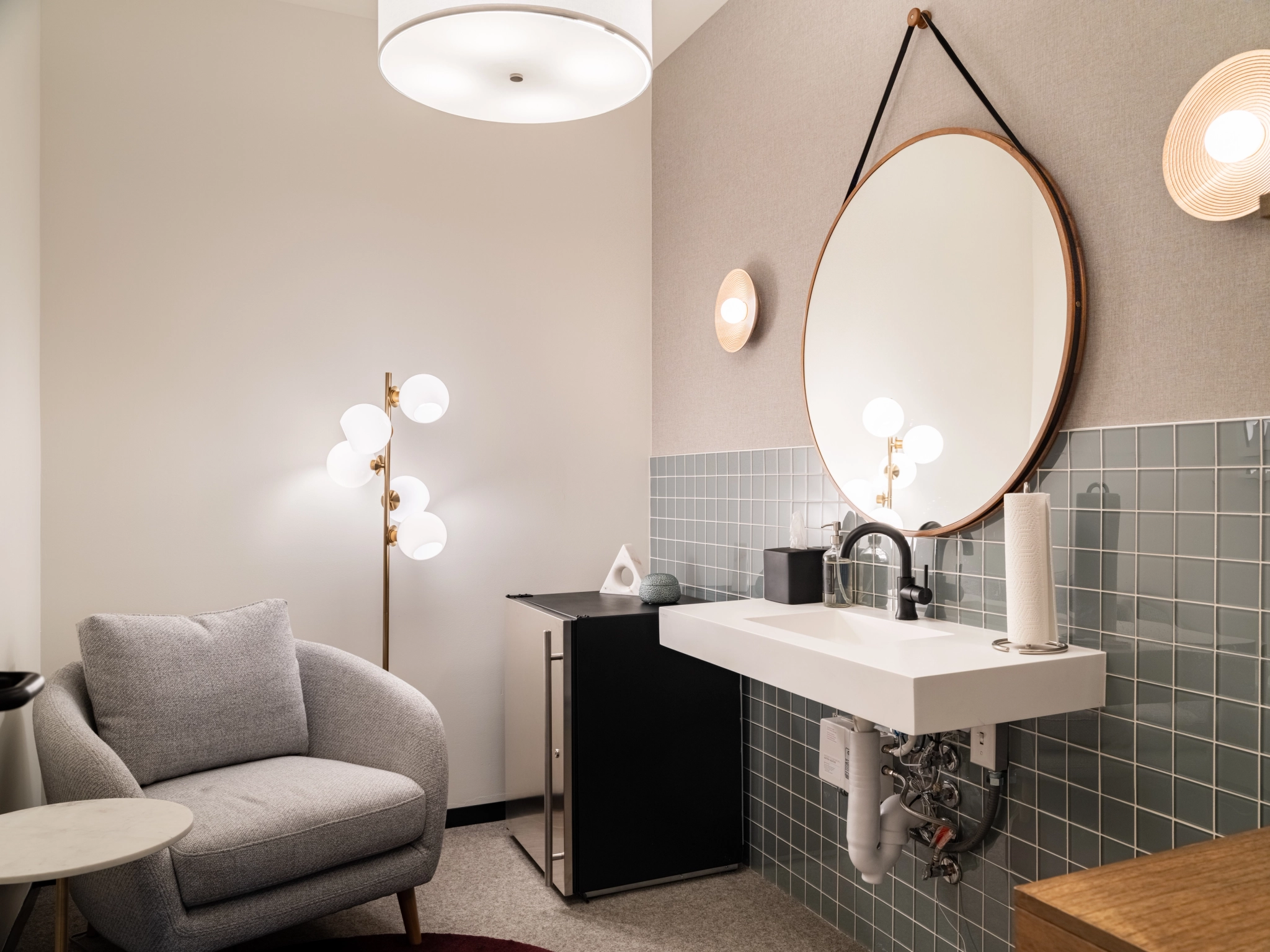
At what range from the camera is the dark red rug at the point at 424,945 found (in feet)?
7.34

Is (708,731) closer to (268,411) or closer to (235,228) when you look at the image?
(268,411)

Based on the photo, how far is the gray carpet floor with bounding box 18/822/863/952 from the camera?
2297 mm

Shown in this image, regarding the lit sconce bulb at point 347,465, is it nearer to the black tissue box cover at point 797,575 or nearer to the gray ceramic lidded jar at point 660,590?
the gray ceramic lidded jar at point 660,590

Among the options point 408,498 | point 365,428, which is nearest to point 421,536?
point 408,498

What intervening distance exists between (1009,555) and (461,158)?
95.8 inches

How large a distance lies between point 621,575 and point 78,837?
1824mm

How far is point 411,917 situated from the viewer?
7.38 ft

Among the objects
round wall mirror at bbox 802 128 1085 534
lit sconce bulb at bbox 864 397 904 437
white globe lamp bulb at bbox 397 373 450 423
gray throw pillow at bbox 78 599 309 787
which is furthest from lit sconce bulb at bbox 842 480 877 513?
gray throw pillow at bbox 78 599 309 787

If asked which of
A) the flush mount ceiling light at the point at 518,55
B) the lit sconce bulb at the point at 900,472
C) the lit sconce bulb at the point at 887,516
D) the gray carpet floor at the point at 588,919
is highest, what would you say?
the flush mount ceiling light at the point at 518,55

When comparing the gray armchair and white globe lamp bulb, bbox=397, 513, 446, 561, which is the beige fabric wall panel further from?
the gray armchair

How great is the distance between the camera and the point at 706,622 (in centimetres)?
220

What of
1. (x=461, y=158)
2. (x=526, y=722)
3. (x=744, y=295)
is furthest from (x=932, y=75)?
(x=526, y=722)

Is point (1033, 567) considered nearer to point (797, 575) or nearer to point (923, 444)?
point (923, 444)

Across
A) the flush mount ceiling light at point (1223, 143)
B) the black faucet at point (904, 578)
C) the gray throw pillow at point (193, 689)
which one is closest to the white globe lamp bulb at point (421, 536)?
the gray throw pillow at point (193, 689)
